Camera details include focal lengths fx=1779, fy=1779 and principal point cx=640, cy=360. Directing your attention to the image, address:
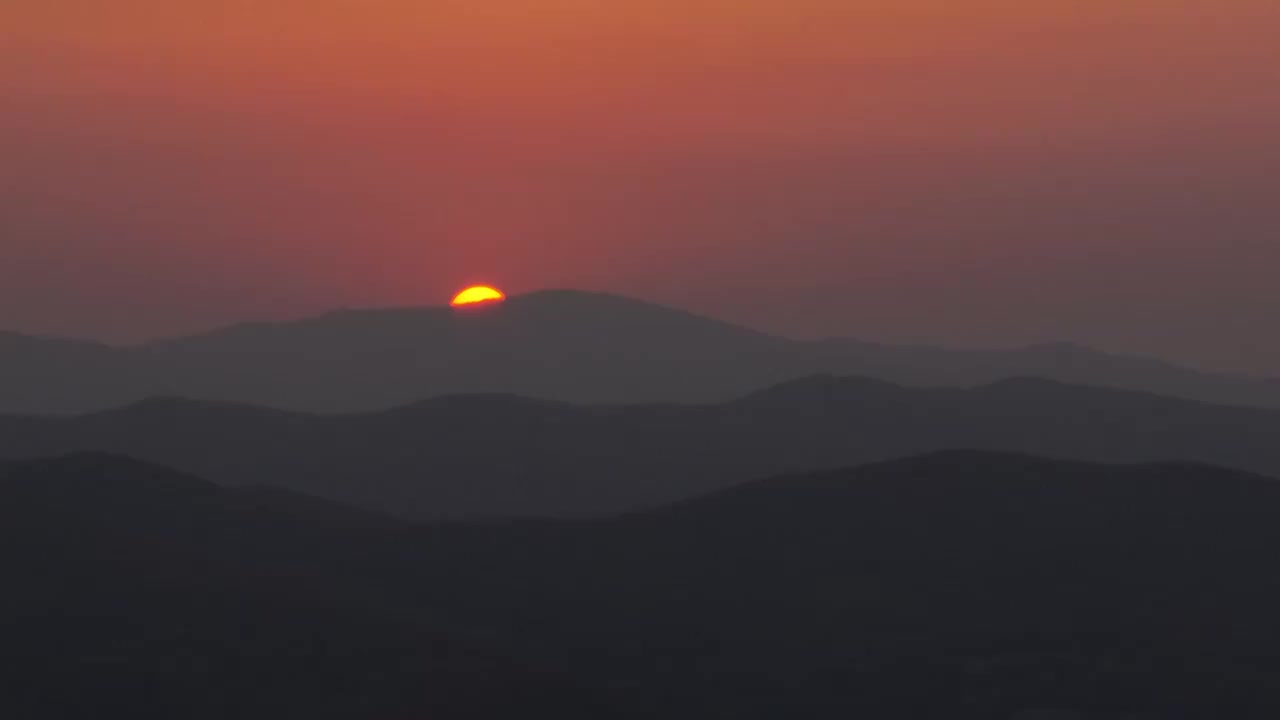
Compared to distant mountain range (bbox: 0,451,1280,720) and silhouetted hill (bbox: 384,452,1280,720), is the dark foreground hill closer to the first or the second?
distant mountain range (bbox: 0,451,1280,720)

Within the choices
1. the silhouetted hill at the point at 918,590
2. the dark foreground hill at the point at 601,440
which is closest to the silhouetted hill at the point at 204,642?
the silhouetted hill at the point at 918,590

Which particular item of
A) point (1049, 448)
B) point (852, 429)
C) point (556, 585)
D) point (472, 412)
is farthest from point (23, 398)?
point (556, 585)

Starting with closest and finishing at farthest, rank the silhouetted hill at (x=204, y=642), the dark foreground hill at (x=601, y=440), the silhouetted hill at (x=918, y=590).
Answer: the silhouetted hill at (x=204, y=642)
the silhouetted hill at (x=918, y=590)
the dark foreground hill at (x=601, y=440)

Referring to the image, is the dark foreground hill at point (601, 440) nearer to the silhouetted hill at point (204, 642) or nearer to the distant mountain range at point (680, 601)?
the distant mountain range at point (680, 601)

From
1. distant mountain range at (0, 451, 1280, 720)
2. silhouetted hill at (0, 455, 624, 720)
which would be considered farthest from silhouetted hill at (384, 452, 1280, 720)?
silhouetted hill at (0, 455, 624, 720)

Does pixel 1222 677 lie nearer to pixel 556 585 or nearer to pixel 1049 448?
pixel 556 585

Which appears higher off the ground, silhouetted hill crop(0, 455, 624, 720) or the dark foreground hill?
the dark foreground hill
